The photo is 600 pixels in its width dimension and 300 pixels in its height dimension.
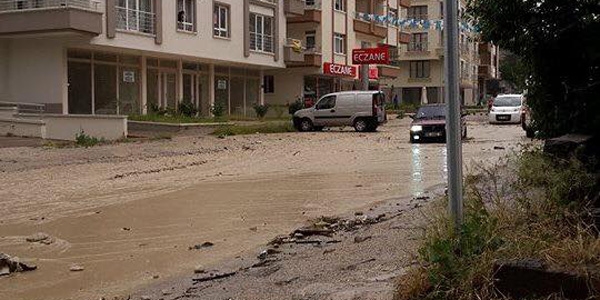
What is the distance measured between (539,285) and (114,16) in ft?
100

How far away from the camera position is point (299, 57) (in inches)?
1916

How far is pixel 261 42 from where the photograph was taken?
45.8 m

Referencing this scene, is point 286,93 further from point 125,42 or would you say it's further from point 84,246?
point 84,246

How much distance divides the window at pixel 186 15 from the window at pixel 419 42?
4737 cm

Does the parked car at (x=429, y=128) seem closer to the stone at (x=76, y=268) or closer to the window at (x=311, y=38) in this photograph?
the stone at (x=76, y=268)

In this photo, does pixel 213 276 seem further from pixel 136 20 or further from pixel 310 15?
pixel 310 15

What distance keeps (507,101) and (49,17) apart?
2527 centimetres

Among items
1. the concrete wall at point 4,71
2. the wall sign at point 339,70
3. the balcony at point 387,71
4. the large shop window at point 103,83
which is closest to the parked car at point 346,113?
the large shop window at point 103,83

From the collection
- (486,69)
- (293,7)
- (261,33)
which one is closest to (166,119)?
(261,33)

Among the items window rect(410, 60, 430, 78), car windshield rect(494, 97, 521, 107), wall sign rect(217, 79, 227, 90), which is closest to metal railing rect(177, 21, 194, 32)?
wall sign rect(217, 79, 227, 90)

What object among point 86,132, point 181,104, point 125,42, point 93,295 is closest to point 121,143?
point 86,132

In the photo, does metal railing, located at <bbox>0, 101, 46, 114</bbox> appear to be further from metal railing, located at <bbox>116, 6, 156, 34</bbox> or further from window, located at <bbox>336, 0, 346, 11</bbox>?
window, located at <bbox>336, 0, 346, 11</bbox>

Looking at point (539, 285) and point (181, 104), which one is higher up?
point (181, 104)

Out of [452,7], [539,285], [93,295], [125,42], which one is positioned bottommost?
[93,295]
